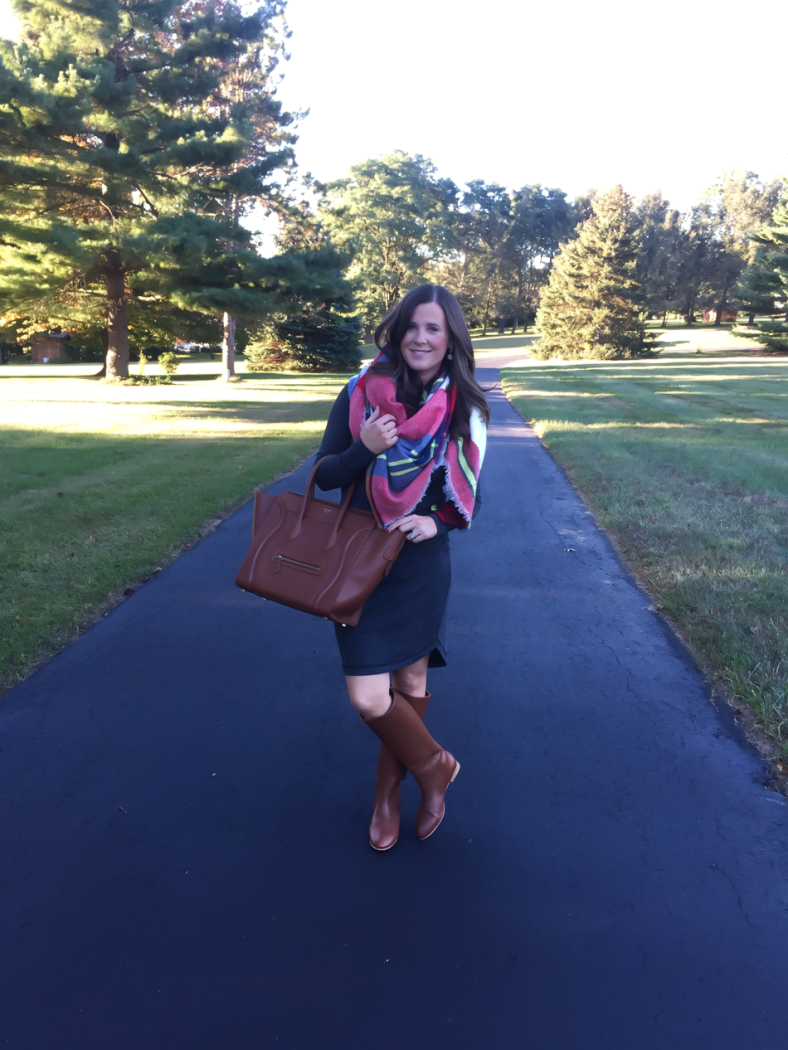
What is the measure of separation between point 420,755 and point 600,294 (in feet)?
127

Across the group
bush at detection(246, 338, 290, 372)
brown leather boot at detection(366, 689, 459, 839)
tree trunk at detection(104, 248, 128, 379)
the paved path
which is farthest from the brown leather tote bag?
bush at detection(246, 338, 290, 372)

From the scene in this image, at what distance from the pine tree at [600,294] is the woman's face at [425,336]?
123 feet

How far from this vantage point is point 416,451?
238 centimetres

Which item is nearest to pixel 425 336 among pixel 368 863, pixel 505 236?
pixel 368 863

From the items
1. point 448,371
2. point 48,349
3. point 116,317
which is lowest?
point 48,349

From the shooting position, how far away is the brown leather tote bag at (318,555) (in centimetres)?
234

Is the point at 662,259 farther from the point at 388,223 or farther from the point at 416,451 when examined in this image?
the point at 416,451

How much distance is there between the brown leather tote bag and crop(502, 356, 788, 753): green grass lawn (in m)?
2.21

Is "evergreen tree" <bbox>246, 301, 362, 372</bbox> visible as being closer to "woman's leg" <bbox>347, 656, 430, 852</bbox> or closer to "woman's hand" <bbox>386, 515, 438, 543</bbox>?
"woman's leg" <bbox>347, 656, 430, 852</bbox>

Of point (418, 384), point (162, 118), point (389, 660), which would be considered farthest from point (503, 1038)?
point (162, 118)

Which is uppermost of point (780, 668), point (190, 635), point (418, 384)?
point (418, 384)

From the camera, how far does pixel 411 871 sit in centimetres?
252

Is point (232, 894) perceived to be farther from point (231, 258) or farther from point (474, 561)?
point (231, 258)

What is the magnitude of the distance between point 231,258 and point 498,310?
59.6 meters
